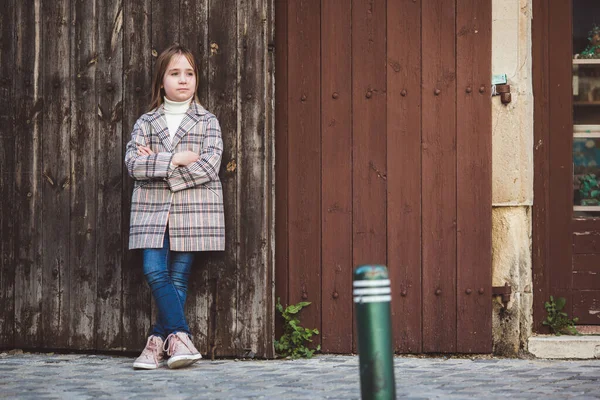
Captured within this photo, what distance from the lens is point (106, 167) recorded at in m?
6.22

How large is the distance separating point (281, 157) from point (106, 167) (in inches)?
43.9

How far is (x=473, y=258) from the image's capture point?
6105mm

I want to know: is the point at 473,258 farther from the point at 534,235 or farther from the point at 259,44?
the point at 259,44

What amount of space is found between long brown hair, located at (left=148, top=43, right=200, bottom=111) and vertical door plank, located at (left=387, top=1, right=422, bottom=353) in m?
1.24

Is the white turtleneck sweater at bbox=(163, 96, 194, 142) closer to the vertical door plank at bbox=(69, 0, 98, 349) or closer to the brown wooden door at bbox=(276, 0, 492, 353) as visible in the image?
the vertical door plank at bbox=(69, 0, 98, 349)

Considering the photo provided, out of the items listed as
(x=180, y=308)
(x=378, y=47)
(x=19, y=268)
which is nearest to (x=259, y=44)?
(x=378, y=47)

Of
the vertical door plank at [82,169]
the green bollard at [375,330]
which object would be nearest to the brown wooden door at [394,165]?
the vertical door plank at [82,169]

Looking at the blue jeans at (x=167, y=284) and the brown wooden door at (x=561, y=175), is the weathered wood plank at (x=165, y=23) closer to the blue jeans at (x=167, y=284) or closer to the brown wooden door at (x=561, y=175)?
the blue jeans at (x=167, y=284)

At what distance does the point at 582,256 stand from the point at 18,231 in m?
3.63

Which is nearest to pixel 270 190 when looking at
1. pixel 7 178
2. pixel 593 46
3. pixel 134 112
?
pixel 134 112

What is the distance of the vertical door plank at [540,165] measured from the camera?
6258 millimetres

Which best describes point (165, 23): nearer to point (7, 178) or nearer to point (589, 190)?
point (7, 178)

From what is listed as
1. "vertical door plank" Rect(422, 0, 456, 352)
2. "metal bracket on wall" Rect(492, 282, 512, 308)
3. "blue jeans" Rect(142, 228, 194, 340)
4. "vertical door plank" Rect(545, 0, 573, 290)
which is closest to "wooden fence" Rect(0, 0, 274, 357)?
"blue jeans" Rect(142, 228, 194, 340)

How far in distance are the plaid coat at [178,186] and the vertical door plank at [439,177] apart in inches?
51.5
